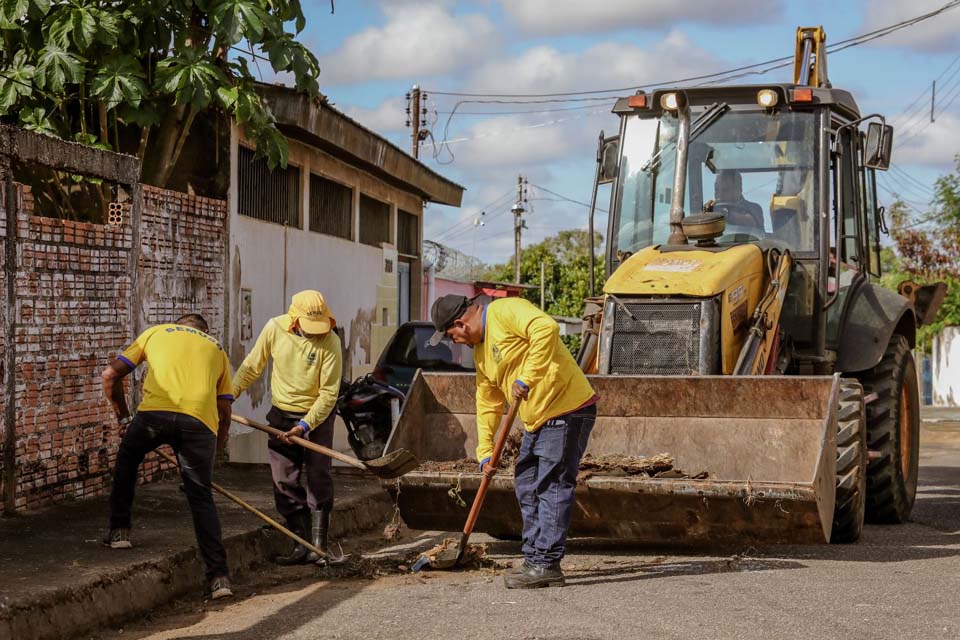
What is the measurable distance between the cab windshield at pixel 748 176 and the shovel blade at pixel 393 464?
3230mm

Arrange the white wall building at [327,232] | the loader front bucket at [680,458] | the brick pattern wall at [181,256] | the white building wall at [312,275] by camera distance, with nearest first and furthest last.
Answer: the loader front bucket at [680,458]
the brick pattern wall at [181,256]
the white building wall at [312,275]
the white wall building at [327,232]

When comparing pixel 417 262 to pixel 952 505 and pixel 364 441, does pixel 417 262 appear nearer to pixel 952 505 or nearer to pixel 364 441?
pixel 364 441

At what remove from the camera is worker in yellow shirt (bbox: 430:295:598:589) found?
7641mm

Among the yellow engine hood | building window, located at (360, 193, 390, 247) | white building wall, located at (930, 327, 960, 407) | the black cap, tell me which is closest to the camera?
the black cap

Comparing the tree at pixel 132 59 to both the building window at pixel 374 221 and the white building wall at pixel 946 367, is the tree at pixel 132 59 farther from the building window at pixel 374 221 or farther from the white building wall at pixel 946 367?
the white building wall at pixel 946 367

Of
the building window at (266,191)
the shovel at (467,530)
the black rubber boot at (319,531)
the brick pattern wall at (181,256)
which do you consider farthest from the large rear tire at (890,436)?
the building window at (266,191)

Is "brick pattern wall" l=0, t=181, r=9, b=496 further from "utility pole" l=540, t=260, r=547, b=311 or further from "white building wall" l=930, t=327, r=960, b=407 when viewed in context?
"utility pole" l=540, t=260, r=547, b=311

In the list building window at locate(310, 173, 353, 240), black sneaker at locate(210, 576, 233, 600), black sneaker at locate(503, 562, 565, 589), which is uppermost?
building window at locate(310, 173, 353, 240)

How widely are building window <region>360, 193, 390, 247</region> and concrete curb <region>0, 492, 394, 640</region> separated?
10.4 metres

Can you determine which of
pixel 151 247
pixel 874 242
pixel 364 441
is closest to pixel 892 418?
pixel 874 242

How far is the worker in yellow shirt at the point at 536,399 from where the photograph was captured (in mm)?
7641

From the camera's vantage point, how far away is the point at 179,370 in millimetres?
7641

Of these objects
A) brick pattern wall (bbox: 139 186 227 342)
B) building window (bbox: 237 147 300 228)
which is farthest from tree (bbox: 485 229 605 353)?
brick pattern wall (bbox: 139 186 227 342)

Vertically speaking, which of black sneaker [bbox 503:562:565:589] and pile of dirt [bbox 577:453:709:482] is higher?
pile of dirt [bbox 577:453:709:482]
